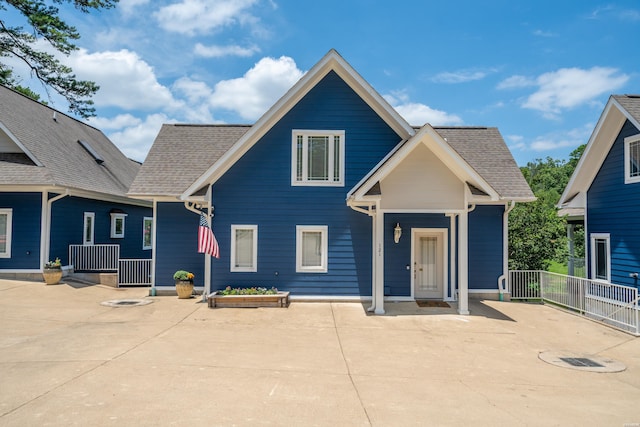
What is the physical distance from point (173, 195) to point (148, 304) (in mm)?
3406

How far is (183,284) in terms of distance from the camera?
12602mm

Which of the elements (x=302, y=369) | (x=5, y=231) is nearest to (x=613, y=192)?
(x=302, y=369)

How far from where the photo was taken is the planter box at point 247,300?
11.5 m

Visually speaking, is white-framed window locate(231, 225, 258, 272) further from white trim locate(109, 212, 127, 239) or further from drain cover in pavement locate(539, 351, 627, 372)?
white trim locate(109, 212, 127, 239)

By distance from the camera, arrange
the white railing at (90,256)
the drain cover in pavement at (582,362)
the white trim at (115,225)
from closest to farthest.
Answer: the drain cover in pavement at (582,362)
the white railing at (90,256)
the white trim at (115,225)

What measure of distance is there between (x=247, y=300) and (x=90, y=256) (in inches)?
325

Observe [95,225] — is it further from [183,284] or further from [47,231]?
[183,284]

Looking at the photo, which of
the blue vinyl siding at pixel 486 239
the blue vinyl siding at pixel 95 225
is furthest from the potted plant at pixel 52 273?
the blue vinyl siding at pixel 486 239

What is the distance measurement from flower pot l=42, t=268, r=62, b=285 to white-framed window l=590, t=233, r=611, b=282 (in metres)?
18.7

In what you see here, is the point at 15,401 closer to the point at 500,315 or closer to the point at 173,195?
the point at 173,195

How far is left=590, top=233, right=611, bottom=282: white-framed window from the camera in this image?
1334 centimetres

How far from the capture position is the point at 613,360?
769 cm

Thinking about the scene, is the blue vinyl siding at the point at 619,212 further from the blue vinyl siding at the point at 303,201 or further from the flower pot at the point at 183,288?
the flower pot at the point at 183,288

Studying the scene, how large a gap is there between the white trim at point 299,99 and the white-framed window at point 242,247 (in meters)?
1.78
